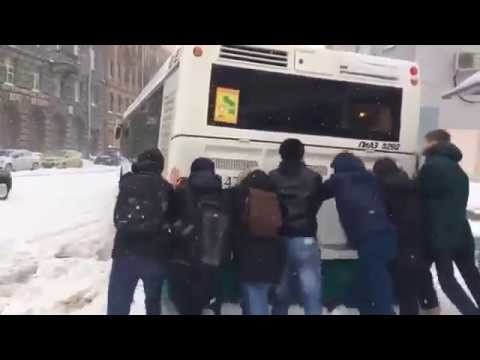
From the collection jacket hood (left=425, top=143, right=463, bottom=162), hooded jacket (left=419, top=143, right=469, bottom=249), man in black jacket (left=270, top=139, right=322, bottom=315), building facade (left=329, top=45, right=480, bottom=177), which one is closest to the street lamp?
building facade (left=329, top=45, right=480, bottom=177)

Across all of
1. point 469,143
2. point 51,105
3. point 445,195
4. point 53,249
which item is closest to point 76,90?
point 51,105

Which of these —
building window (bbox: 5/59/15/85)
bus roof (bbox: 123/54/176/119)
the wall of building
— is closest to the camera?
bus roof (bbox: 123/54/176/119)

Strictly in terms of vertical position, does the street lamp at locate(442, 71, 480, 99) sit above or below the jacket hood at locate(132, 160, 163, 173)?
above

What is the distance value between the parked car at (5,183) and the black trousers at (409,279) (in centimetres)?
539

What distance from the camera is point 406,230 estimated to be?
4.70m

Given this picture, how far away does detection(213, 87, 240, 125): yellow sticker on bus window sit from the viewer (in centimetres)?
539

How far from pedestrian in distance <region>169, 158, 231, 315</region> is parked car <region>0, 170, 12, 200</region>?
4.11m

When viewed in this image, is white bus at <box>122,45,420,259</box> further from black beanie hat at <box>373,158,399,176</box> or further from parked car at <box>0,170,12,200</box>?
parked car at <box>0,170,12,200</box>

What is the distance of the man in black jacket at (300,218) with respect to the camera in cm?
461
